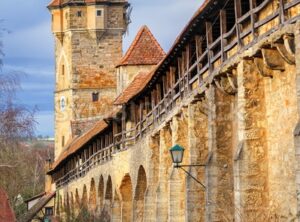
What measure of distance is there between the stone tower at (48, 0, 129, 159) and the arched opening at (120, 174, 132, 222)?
90.1 ft

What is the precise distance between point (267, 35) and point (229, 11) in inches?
180

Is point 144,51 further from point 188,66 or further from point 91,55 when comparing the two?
point 91,55

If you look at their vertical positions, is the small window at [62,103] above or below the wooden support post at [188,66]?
above

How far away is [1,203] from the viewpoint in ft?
75.6

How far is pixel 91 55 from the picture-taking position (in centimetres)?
6412

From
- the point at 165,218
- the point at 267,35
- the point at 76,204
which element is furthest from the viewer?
the point at 76,204

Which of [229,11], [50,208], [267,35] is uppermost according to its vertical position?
[229,11]

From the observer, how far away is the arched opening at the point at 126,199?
117 ft

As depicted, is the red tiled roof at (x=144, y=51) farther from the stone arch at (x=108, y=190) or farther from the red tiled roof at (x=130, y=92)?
the stone arch at (x=108, y=190)

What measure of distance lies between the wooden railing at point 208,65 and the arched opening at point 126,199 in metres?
1.44

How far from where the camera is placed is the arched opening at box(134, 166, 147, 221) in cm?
3126

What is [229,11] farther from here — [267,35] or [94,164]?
[94,164]

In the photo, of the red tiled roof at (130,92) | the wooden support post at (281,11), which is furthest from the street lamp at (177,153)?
the red tiled roof at (130,92)

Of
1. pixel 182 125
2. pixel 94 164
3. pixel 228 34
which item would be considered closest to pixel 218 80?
pixel 228 34
